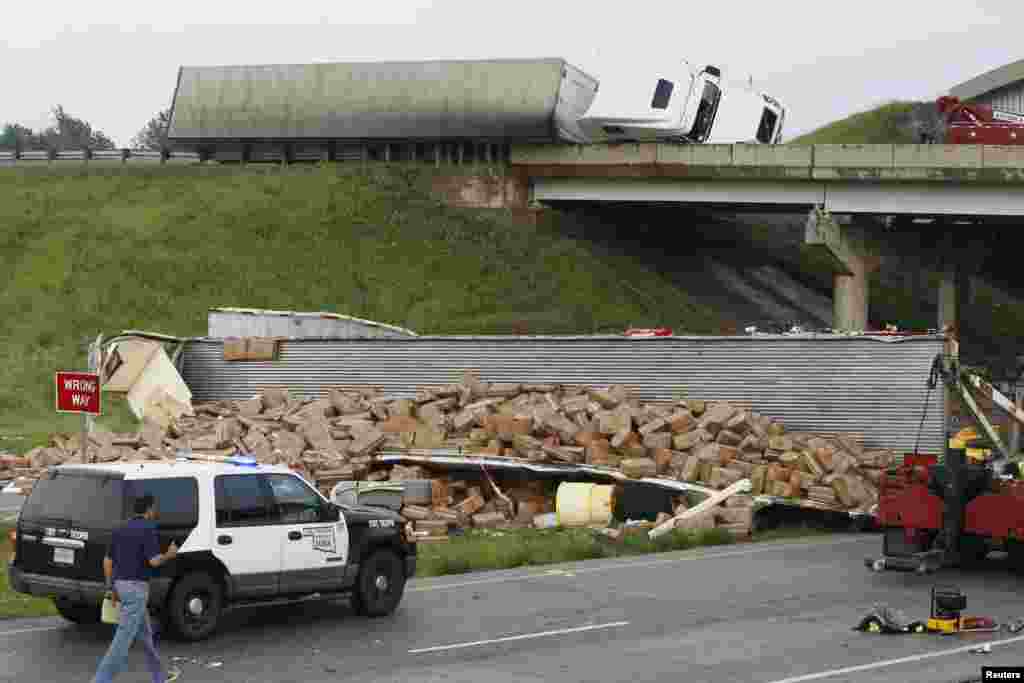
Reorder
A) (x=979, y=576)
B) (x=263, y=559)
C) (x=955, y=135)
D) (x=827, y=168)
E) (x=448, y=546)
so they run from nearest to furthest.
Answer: (x=263, y=559), (x=979, y=576), (x=448, y=546), (x=827, y=168), (x=955, y=135)

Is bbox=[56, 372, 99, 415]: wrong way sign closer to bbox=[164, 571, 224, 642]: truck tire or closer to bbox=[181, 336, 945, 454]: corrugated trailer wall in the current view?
bbox=[164, 571, 224, 642]: truck tire

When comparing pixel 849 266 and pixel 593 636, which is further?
pixel 849 266

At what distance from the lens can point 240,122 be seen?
229 ft

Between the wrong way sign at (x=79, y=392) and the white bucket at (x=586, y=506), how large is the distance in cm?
820

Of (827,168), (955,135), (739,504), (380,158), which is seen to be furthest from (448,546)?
(380,158)

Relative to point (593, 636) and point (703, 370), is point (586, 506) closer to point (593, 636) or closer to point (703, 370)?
point (703, 370)

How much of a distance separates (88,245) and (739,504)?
42.5m

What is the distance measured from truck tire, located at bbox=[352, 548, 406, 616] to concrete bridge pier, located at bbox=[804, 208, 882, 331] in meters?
44.5

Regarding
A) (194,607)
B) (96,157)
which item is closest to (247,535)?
(194,607)

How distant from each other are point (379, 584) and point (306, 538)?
123cm

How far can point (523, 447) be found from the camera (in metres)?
28.6

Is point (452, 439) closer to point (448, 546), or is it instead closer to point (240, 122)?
point (448, 546)

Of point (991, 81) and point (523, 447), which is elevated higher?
point (991, 81)

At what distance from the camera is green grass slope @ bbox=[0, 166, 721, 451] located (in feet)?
191
